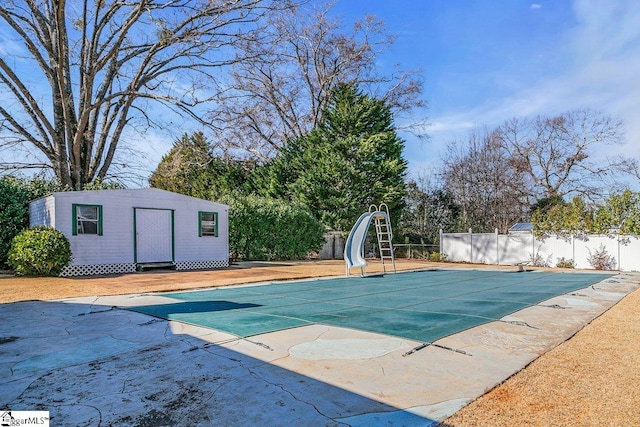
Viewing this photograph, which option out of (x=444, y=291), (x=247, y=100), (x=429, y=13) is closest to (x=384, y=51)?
(x=247, y=100)

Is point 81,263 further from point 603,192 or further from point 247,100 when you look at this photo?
point 603,192

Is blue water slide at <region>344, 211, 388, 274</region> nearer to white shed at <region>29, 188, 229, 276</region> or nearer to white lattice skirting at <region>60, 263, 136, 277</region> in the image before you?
white shed at <region>29, 188, 229, 276</region>

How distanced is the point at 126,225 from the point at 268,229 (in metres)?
6.44

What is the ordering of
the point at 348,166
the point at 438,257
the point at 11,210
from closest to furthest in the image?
the point at 11,210 → the point at 438,257 → the point at 348,166

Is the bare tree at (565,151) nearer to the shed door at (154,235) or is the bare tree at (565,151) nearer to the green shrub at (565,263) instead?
the green shrub at (565,263)

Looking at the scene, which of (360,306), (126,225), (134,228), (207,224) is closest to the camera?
(360,306)

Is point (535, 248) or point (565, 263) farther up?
point (535, 248)

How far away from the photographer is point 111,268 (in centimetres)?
1266

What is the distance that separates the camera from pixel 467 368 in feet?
11.4

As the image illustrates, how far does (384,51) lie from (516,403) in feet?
86.8

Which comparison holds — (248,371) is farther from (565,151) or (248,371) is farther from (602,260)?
(565,151)

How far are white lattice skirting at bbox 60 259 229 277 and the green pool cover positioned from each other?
549 cm

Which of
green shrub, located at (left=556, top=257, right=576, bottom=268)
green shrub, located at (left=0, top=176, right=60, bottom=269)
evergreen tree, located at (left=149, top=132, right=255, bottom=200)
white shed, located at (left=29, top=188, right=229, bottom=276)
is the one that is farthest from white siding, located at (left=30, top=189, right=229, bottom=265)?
green shrub, located at (left=556, top=257, right=576, bottom=268)

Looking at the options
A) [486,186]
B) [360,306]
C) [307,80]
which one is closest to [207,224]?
[360,306]
